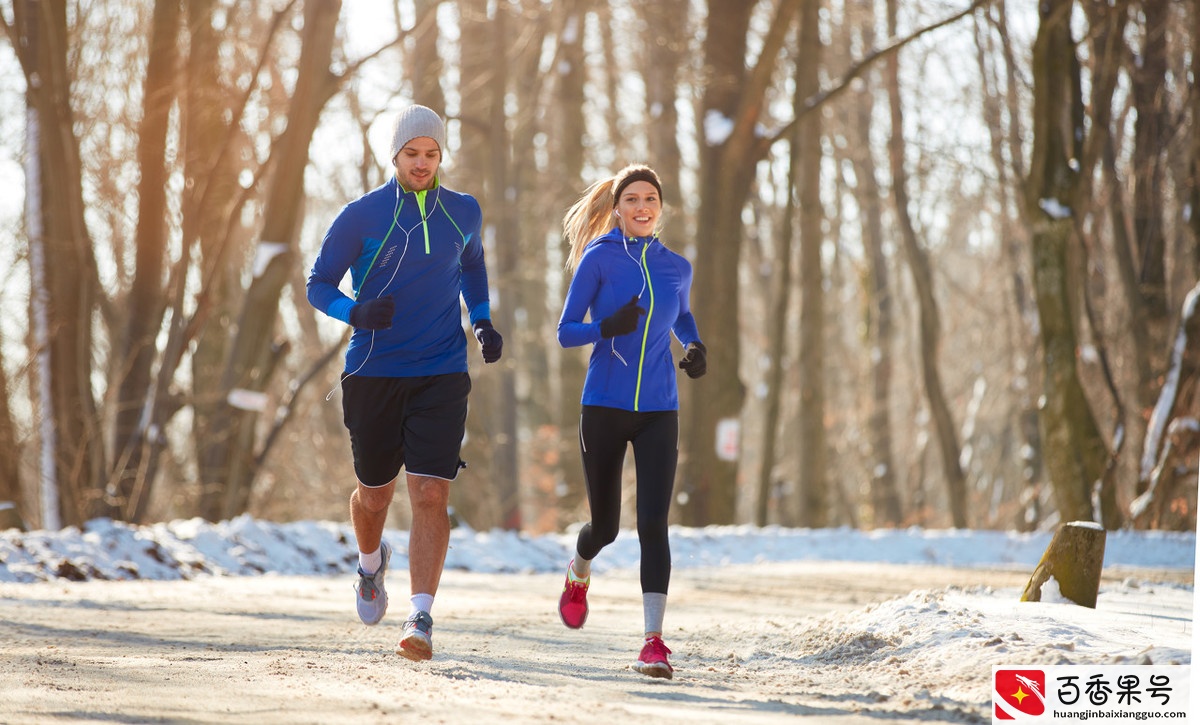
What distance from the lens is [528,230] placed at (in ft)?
90.0

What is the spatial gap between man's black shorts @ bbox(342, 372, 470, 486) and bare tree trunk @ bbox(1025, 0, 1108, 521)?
8757mm

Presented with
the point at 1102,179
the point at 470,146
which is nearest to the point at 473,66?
the point at 470,146

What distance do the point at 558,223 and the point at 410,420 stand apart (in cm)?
2038

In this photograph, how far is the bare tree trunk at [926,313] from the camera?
2373cm

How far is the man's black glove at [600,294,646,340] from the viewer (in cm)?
573

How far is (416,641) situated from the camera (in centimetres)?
560

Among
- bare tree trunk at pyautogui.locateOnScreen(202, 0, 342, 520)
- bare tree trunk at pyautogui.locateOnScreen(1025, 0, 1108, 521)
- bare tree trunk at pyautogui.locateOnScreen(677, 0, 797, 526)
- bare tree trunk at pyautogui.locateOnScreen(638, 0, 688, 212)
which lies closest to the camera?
bare tree trunk at pyautogui.locateOnScreen(1025, 0, 1108, 521)

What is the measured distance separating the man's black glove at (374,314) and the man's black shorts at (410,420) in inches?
14.0

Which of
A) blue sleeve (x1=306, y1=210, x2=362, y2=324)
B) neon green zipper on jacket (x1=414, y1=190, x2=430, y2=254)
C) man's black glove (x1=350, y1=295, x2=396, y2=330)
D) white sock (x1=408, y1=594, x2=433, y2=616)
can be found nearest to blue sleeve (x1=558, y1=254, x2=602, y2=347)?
neon green zipper on jacket (x1=414, y1=190, x2=430, y2=254)

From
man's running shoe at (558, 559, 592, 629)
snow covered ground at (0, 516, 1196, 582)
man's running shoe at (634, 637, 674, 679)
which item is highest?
man's running shoe at (558, 559, 592, 629)

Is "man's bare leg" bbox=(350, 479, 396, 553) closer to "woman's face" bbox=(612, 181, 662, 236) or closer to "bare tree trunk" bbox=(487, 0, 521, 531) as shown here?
"woman's face" bbox=(612, 181, 662, 236)

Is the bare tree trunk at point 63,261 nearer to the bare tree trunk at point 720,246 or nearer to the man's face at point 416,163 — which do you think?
the bare tree trunk at point 720,246

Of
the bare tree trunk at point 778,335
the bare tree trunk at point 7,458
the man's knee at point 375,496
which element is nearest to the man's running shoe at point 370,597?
the man's knee at point 375,496

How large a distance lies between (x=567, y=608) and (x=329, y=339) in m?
22.2
